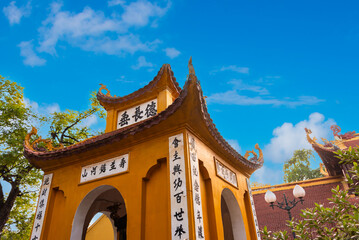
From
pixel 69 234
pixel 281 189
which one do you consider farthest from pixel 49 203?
pixel 281 189

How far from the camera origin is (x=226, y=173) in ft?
24.8

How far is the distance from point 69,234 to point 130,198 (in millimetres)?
1836

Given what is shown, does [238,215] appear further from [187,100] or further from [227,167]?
[187,100]

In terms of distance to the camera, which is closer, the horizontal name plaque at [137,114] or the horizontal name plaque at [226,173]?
the horizontal name plaque at [226,173]

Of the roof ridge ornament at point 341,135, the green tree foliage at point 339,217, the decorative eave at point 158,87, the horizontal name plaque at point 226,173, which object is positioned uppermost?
the roof ridge ornament at point 341,135

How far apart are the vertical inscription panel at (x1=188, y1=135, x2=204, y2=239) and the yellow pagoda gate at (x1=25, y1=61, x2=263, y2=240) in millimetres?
22

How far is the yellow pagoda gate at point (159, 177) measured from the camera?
556 cm

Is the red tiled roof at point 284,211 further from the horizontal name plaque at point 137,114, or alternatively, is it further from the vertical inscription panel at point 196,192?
the vertical inscription panel at point 196,192

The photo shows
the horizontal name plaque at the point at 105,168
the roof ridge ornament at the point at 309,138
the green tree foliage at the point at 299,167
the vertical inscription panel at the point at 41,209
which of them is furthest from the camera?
the green tree foliage at the point at 299,167

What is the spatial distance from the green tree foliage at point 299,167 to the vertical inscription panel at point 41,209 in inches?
1225

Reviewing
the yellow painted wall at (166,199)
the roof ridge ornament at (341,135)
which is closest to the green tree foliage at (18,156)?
the yellow painted wall at (166,199)

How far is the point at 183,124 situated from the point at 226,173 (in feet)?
7.59

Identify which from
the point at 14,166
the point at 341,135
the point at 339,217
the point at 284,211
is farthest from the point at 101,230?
the point at 341,135

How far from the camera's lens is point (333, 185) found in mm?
17359
